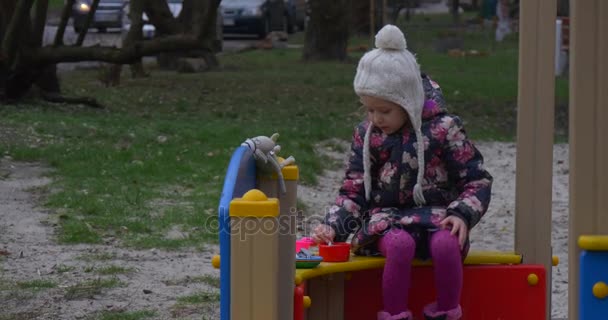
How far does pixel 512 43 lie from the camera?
27.3m

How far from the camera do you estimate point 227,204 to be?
2926 millimetres

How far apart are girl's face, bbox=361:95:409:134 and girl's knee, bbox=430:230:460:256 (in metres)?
0.40

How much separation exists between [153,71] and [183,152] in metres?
9.87

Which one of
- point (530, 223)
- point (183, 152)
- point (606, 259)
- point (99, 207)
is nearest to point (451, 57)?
point (183, 152)

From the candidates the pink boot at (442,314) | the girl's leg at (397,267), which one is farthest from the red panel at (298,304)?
the pink boot at (442,314)

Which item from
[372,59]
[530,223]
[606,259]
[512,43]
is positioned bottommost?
[512,43]

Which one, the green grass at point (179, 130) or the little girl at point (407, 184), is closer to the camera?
the little girl at point (407, 184)

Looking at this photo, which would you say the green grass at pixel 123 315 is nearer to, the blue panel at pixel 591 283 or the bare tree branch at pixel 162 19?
the blue panel at pixel 591 283

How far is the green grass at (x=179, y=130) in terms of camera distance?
22.9 ft

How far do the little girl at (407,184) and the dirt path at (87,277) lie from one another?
4.26 feet

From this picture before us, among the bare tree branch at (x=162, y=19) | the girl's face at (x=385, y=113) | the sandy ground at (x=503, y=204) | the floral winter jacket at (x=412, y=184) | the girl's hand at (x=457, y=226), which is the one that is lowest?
the sandy ground at (x=503, y=204)

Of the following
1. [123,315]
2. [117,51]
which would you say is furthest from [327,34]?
[123,315]

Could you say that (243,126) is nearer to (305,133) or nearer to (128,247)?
(305,133)

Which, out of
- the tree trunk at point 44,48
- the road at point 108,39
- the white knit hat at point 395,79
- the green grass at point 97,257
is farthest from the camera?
the road at point 108,39
